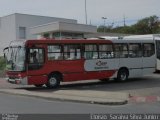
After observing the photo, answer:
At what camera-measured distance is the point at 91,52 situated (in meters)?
26.2

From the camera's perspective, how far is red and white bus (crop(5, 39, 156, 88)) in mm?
23562

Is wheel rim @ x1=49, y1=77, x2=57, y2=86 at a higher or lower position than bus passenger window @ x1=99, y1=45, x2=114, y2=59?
lower

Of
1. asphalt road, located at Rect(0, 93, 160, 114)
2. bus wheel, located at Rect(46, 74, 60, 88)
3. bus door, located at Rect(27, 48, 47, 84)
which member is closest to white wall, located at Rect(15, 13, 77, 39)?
bus wheel, located at Rect(46, 74, 60, 88)

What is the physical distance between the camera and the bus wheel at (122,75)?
27.7 meters

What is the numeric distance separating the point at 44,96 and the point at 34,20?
4981 cm

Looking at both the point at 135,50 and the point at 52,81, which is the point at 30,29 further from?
the point at 52,81

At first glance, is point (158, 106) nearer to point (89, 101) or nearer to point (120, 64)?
point (89, 101)

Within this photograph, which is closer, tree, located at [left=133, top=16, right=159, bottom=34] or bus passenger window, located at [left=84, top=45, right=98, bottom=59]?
bus passenger window, located at [left=84, top=45, right=98, bottom=59]

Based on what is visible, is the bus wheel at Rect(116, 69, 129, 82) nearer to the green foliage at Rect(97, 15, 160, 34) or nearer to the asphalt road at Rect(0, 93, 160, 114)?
the asphalt road at Rect(0, 93, 160, 114)

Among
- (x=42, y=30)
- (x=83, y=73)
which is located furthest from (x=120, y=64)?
(x=42, y=30)

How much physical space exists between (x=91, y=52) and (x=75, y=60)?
1.43 m

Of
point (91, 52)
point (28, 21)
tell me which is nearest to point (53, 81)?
point (91, 52)

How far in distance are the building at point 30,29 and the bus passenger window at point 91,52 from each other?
90.6 feet

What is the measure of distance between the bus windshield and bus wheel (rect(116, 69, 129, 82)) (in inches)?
275
